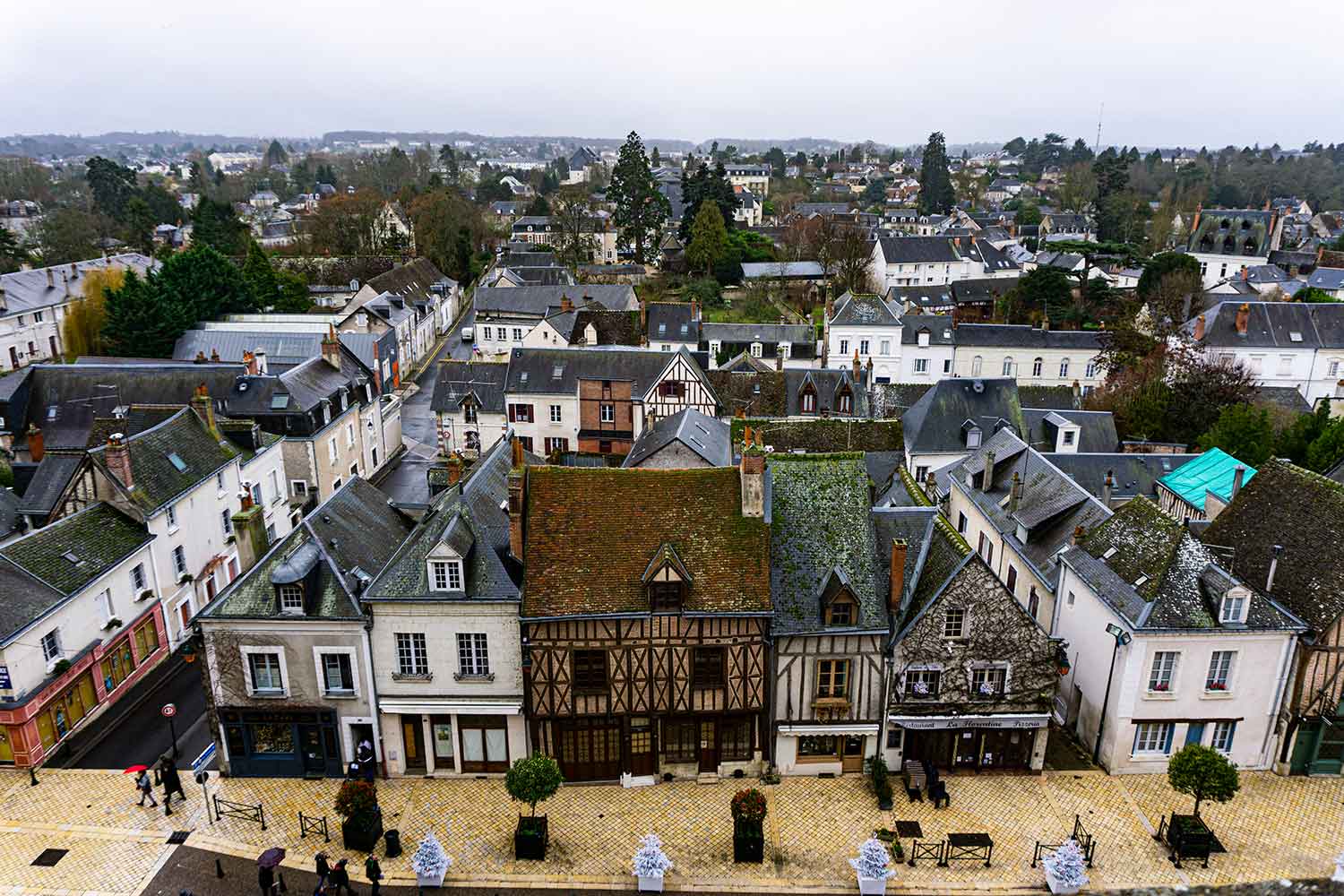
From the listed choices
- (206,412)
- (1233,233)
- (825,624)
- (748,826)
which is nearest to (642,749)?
(748,826)

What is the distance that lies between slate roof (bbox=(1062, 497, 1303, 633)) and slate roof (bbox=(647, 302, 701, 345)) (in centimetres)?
4527

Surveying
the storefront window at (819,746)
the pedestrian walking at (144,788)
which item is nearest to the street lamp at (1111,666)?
the storefront window at (819,746)

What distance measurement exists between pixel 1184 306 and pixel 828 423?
47.3 meters

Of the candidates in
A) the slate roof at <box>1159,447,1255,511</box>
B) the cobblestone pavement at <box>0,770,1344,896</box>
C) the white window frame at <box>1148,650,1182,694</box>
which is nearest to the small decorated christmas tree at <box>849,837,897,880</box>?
the cobblestone pavement at <box>0,770,1344,896</box>

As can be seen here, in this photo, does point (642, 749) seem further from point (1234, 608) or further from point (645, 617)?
point (1234, 608)

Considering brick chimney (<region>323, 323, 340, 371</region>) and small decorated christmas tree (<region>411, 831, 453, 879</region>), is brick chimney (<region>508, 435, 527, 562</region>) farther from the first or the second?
brick chimney (<region>323, 323, 340, 371</region>)

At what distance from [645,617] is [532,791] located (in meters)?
5.32

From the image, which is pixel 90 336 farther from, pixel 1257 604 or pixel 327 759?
pixel 1257 604

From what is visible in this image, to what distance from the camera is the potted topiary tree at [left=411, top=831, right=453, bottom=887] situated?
21.4 metres

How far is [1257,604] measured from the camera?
2495cm

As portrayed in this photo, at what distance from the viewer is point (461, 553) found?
79.3ft

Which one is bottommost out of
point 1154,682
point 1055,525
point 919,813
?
point 919,813

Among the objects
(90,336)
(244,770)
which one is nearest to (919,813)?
(244,770)

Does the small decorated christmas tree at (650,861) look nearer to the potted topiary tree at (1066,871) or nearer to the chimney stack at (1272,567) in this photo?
the potted topiary tree at (1066,871)
